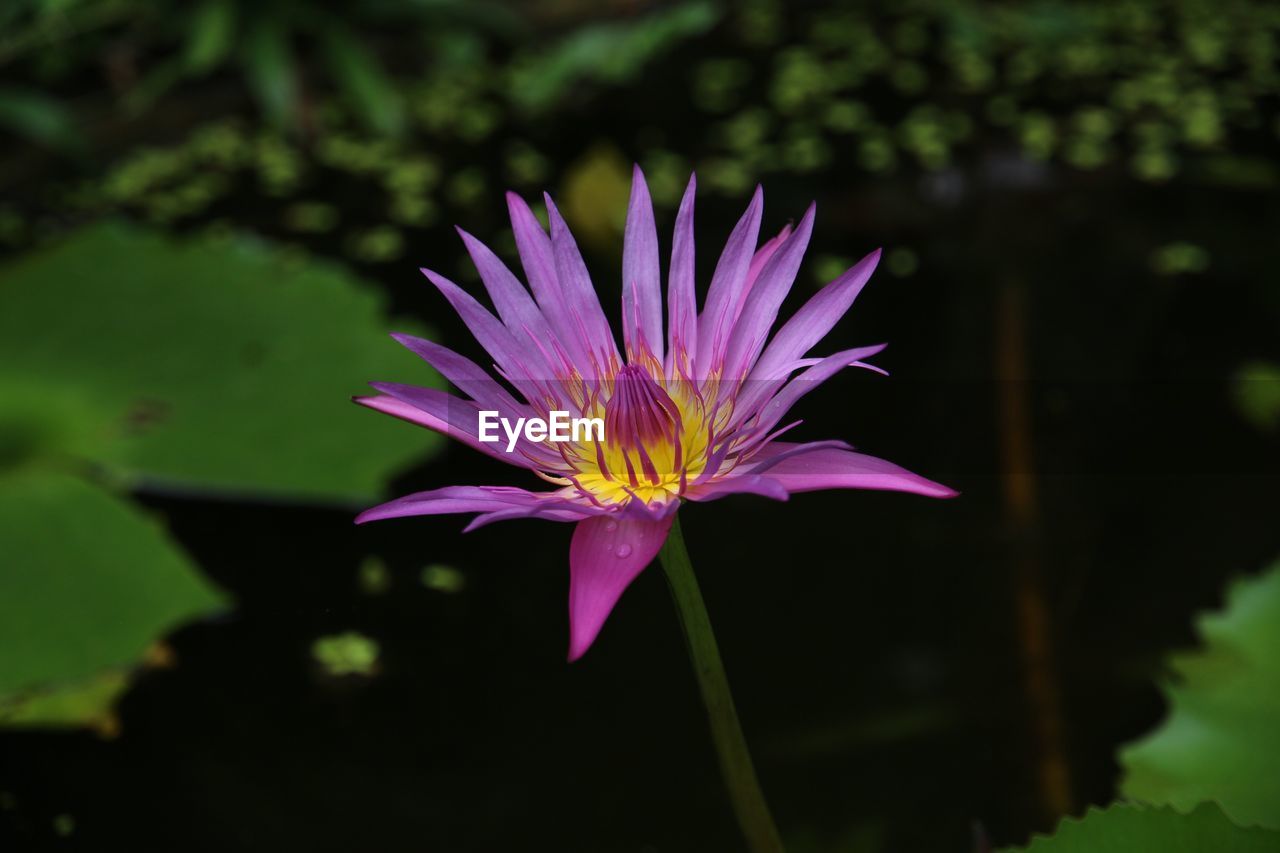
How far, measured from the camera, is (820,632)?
53.4 inches

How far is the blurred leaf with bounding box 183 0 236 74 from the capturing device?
245 cm

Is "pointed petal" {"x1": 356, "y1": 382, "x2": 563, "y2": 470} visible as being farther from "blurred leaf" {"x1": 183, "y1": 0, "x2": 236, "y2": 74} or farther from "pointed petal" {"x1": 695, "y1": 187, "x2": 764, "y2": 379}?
"blurred leaf" {"x1": 183, "y1": 0, "x2": 236, "y2": 74}

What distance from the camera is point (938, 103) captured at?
272 cm

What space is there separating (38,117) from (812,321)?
2346 mm

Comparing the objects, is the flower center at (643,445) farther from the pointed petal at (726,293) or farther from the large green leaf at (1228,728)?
the large green leaf at (1228,728)

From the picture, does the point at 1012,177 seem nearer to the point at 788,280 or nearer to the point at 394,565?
the point at 394,565

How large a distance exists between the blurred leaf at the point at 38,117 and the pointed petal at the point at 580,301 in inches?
87.9

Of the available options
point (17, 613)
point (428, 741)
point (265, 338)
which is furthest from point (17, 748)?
Answer: point (265, 338)

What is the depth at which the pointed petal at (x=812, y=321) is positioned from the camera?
0.54 metres

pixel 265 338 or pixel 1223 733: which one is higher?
pixel 265 338

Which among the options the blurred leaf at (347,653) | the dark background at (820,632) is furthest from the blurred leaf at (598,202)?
the blurred leaf at (347,653)

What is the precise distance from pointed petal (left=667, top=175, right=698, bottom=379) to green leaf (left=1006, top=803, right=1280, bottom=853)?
1.18ft

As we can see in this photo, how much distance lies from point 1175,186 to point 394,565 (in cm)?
169

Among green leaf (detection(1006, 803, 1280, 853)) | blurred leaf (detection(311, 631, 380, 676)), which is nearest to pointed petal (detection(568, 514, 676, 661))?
green leaf (detection(1006, 803, 1280, 853))
